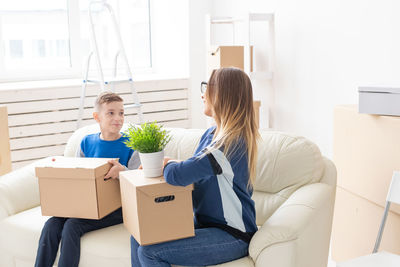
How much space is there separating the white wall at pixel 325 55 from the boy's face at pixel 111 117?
4.66 feet

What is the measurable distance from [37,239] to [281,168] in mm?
1083

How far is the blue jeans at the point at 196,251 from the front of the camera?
178 cm

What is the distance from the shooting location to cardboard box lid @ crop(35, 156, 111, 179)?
6.70 ft

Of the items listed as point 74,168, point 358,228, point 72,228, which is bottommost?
point 358,228

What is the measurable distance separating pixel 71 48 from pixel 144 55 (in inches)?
30.8

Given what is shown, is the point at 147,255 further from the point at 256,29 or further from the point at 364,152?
the point at 256,29

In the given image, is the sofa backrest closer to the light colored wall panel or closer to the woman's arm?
the woman's arm

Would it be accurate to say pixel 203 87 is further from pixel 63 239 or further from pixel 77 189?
pixel 63 239

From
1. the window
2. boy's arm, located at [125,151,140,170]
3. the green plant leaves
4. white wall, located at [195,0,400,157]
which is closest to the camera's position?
the green plant leaves

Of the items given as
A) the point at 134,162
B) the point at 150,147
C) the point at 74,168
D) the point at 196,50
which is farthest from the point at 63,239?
the point at 196,50

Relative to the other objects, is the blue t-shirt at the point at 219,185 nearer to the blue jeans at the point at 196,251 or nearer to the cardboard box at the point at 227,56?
the blue jeans at the point at 196,251

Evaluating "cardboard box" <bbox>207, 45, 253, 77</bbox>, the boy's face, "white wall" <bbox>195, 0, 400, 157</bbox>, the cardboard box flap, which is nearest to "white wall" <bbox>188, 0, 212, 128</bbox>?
"white wall" <bbox>195, 0, 400, 157</bbox>

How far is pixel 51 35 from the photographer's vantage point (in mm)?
4816

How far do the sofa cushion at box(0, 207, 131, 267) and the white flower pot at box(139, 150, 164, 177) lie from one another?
362 mm
